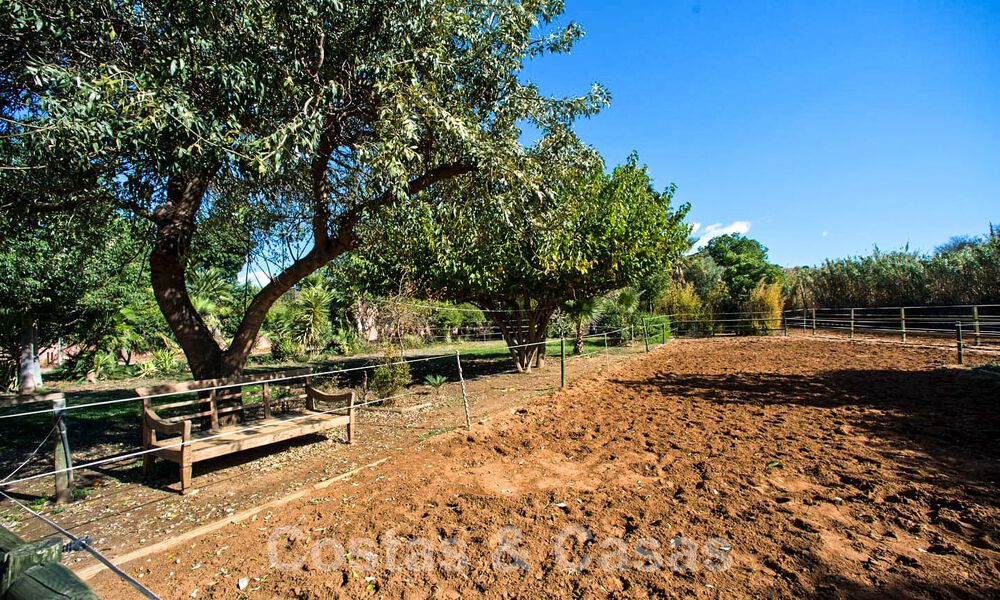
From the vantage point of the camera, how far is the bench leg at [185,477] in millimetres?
4248

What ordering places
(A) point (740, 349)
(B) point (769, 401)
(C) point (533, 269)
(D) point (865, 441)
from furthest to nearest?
(A) point (740, 349) < (C) point (533, 269) < (B) point (769, 401) < (D) point (865, 441)

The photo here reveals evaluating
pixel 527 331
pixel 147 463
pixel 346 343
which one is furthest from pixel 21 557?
pixel 346 343

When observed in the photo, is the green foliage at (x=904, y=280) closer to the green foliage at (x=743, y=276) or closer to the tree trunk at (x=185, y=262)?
the green foliage at (x=743, y=276)

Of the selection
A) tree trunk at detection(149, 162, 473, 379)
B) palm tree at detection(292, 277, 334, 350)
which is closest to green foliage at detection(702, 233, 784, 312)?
palm tree at detection(292, 277, 334, 350)

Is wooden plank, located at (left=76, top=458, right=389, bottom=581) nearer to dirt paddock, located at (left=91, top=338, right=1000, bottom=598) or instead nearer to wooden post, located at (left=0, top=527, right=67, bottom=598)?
dirt paddock, located at (left=91, top=338, right=1000, bottom=598)

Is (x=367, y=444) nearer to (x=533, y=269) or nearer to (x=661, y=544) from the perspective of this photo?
(x=661, y=544)

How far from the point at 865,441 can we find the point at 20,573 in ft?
21.5

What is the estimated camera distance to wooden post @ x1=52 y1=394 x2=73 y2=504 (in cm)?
390

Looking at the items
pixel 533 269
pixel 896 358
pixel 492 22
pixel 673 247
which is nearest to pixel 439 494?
pixel 492 22

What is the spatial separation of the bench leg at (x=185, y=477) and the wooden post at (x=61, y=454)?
0.78 m

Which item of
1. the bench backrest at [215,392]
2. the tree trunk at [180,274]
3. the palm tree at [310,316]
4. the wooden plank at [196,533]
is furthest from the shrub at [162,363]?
the wooden plank at [196,533]

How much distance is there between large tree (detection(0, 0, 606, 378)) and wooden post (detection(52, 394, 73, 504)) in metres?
1.85

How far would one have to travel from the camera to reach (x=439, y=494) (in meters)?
4.04

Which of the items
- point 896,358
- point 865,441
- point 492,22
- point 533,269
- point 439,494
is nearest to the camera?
point 439,494
